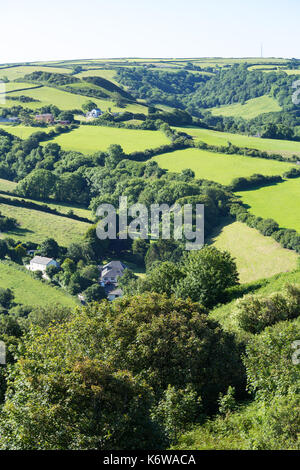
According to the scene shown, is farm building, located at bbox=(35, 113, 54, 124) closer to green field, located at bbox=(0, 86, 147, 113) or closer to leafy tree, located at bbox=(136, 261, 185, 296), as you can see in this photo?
green field, located at bbox=(0, 86, 147, 113)

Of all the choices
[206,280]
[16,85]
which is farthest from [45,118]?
[206,280]

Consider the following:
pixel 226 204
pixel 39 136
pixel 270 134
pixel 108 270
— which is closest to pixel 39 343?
pixel 108 270

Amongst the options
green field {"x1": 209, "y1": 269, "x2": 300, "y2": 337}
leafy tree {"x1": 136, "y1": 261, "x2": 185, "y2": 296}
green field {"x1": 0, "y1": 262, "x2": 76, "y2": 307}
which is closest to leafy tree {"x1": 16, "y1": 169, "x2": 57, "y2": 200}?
green field {"x1": 0, "y1": 262, "x2": 76, "y2": 307}

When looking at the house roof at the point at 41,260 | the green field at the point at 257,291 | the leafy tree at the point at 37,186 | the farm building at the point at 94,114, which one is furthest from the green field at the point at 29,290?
the farm building at the point at 94,114

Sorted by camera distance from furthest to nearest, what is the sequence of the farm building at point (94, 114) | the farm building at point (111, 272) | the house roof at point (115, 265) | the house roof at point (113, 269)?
the farm building at point (94, 114) < the house roof at point (115, 265) < the house roof at point (113, 269) < the farm building at point (111, 272)

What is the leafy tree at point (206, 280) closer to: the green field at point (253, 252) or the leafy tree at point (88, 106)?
the green field at point (253, 252)

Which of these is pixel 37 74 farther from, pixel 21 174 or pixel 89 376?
pixel 89 376
